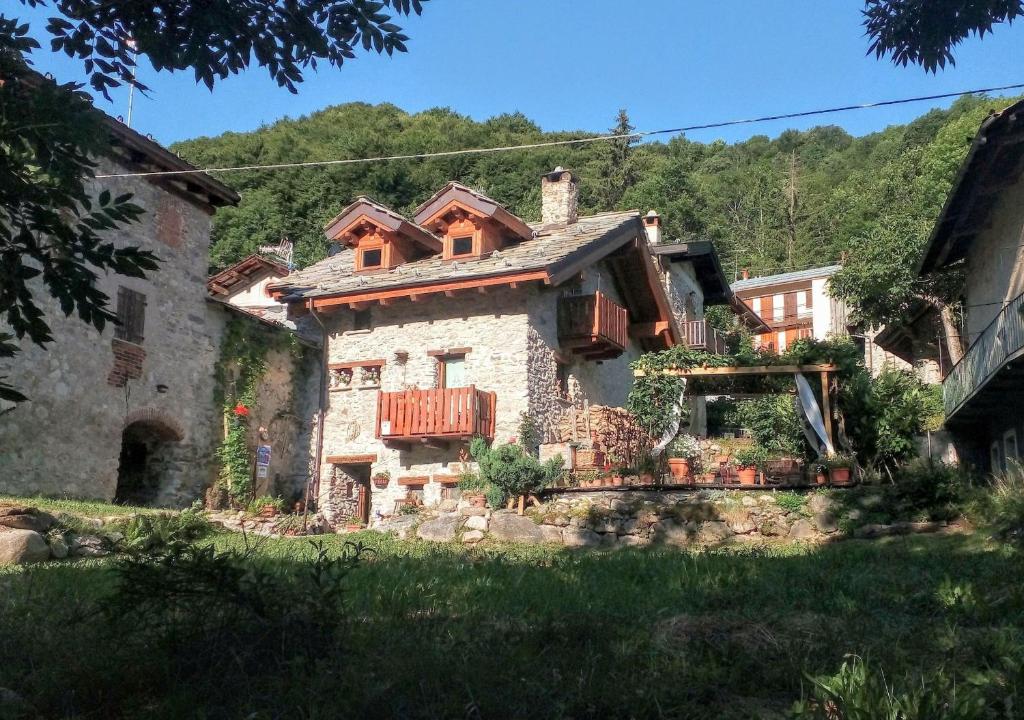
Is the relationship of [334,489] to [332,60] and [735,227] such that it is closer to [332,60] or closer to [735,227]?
[332,60]

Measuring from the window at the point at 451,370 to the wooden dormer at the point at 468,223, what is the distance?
2554 mm

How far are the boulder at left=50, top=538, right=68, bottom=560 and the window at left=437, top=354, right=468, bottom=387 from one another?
38.3 feet

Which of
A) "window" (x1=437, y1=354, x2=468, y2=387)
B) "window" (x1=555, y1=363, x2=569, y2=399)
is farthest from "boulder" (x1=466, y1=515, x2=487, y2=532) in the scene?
"window" (x1=555, y1=363, x2=569, y2=399)

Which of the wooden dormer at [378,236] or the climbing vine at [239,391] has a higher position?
the wooden dormer at [378,236]

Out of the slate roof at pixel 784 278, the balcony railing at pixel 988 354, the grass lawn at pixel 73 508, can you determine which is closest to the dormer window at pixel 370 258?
the grass lawn at pixel 73 508

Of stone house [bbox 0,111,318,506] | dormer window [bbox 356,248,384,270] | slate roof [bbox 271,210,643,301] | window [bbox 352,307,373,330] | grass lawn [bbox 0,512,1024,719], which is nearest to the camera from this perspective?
grass lawn [bbox 0,512,1024,719]

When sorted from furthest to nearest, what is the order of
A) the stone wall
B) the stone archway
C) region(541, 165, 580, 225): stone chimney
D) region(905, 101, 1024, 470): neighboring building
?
region(541, 165, 580, 225): stone chimney → the stone archway → the stone wall → region(905, 101, 1024, 470): neighboring building

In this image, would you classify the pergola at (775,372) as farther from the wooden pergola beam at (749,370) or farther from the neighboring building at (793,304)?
the neighboring building at (793,304)

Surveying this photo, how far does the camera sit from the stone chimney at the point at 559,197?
1062 inches

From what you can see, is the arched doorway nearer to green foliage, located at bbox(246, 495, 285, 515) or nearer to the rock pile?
green foliage, located at bbox(246, 495, 285, 515)

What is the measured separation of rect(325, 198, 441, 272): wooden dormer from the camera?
78.2 feet

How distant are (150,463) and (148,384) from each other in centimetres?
189

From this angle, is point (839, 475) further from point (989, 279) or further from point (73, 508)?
point (73, 508)

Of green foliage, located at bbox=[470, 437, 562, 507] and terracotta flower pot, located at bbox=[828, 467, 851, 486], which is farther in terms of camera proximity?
green foliage, located at bbox=[470, 437, 562, 507]
